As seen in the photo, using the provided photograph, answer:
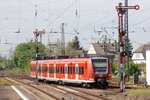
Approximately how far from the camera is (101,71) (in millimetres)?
40125

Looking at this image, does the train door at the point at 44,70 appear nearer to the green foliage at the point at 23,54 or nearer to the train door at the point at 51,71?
the train door at the point at 51,71

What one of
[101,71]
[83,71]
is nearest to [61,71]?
[83,71]

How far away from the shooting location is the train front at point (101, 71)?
130 feet

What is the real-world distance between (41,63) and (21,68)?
80.4 meters

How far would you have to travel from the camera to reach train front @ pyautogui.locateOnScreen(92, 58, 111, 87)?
A: 3966cm

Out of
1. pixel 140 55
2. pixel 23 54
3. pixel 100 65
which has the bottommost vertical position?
pixel 100 65

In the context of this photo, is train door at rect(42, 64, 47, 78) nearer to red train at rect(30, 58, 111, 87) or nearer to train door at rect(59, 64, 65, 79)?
red train at rect(30, 58, 111, 87)

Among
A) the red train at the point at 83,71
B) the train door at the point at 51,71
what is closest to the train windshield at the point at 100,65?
the red train at the point at 83,71

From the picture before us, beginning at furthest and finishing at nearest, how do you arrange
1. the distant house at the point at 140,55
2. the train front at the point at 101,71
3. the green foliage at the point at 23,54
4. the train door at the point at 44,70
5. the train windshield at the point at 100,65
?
the distant house at the point at 140,55 → the green foliage at the point at 23,54 → the train door at the point at 44,70 → the train windshield at the point at 100,65 → the train front at the point at 101,71

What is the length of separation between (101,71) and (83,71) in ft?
5.51

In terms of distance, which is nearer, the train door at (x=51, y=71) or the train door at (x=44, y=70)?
the train door at (x=51, y=71)

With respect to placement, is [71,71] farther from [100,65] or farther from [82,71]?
[100,65]

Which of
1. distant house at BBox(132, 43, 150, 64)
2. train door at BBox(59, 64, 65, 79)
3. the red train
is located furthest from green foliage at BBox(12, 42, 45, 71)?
train door at BBox(59, 64, 65, 79)

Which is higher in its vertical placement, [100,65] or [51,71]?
[100,65]
